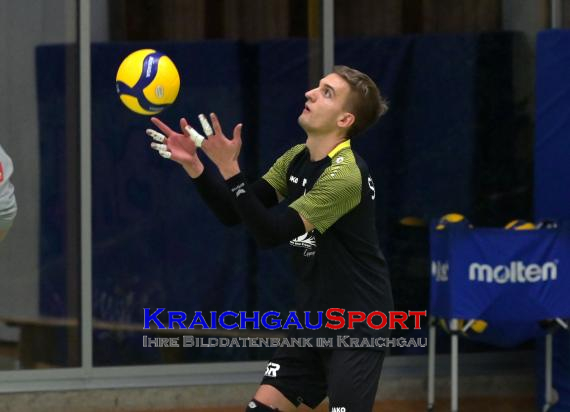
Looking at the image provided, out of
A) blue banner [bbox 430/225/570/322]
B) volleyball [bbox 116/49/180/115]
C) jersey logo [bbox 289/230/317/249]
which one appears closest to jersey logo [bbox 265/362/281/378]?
jersey logo [bbox 289/230/317/249]

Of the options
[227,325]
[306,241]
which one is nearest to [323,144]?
[306,241]

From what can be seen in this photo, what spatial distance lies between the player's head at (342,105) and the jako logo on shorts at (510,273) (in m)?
2.49

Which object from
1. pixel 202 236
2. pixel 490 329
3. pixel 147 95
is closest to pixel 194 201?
pixel 202 236

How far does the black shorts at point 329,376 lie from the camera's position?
18.3 feet

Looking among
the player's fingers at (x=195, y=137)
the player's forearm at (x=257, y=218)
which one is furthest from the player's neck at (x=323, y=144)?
the player's fingers at (x=195, y=137)

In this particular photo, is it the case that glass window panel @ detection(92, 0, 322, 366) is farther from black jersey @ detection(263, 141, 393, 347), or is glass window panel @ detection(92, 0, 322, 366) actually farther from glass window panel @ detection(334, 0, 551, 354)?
black jersey @ detection(263, 141, 393, 347)

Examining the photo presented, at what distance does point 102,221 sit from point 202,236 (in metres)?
0.64

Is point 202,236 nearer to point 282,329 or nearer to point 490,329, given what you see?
point 282,329

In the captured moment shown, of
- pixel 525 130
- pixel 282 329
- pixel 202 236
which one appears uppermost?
pixel 525 130

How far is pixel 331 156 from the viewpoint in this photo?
5.75m

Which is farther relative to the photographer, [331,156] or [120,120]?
[120,120]

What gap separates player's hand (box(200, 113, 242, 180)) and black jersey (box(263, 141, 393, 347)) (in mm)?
343

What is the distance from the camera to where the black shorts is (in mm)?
5574

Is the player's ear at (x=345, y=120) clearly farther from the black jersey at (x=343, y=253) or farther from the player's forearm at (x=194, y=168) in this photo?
the player's forearm at (x=194, y=168)
